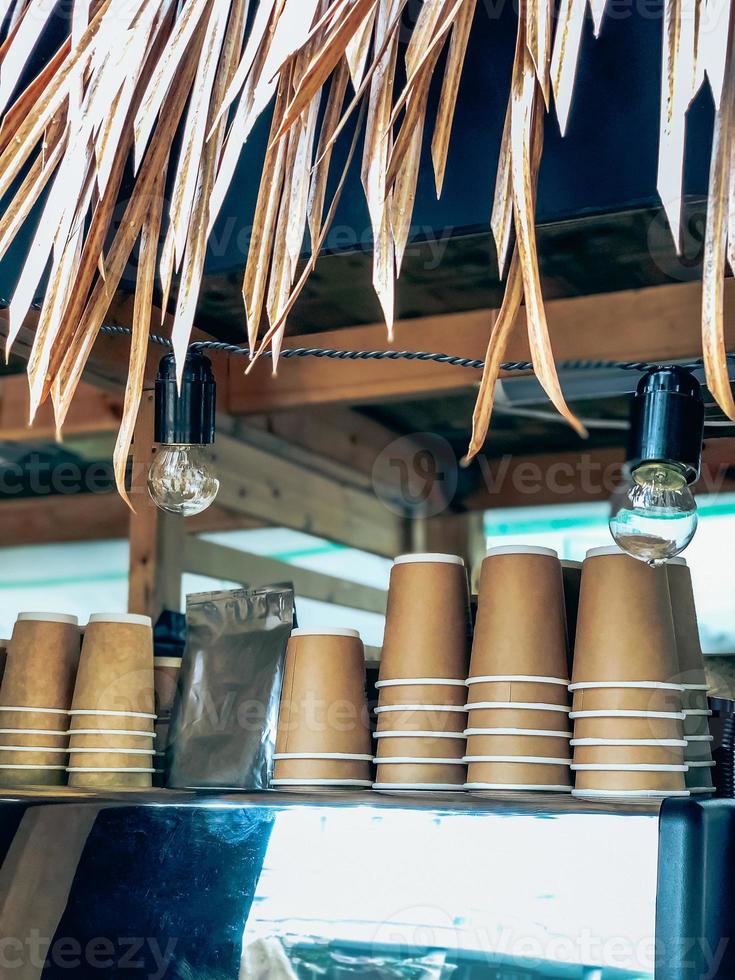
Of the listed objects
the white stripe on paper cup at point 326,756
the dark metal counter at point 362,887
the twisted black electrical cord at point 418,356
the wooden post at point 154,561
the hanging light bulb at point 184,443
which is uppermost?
the wooden post at point 154,561

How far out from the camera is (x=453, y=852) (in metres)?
1.12

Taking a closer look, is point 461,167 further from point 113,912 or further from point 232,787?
point 113,912

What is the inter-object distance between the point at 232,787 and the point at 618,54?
0.97 meters

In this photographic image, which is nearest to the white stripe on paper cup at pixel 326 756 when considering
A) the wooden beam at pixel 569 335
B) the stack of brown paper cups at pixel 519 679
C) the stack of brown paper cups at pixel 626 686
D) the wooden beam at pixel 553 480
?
the stack of brown paper cups at pixel 519 679

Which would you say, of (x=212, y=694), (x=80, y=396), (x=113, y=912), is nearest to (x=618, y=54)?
(x=212, y=694)

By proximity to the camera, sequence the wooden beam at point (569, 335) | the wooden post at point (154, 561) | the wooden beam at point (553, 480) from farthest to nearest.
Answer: the wooden beam at point (553, 480) < the wooden post at point (154, 561) < the wooden beam at point (569, 335)

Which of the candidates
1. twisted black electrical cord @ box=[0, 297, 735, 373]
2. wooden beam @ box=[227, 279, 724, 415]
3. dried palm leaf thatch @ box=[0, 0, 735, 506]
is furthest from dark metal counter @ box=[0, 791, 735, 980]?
wooden beam @ box=[227, 279, 724, 415]

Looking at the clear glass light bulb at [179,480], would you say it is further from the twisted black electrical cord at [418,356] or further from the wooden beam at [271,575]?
the wooden beam at [271,575]

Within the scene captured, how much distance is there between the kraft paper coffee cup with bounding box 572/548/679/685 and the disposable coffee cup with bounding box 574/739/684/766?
0.22ft

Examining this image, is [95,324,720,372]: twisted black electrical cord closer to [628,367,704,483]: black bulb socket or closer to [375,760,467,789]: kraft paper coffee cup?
[628,367,704,483]: black bulb socket

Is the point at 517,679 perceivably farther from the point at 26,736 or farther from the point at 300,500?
the point at 300,500

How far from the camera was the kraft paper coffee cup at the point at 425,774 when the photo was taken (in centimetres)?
126

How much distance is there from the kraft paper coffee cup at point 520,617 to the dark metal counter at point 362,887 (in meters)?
0.15

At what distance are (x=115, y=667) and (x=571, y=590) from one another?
0.57 metres
